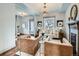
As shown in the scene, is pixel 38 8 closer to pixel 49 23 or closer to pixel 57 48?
pixel 49 23

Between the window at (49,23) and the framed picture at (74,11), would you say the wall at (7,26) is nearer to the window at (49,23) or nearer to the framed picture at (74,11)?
the window at (49,23)

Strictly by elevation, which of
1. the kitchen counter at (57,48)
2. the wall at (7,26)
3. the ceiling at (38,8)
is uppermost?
the ceiling at (38,8)

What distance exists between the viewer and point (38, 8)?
2385 millimetres

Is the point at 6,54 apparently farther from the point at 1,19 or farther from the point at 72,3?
the point at 72,3

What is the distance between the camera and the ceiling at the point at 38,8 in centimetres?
234

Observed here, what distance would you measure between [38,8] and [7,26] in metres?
0.69

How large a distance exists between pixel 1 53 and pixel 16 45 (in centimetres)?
31

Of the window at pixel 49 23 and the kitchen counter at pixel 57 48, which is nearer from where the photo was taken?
the kitchen counter at pixel 57 48

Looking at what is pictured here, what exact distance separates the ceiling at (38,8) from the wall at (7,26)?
166 mm

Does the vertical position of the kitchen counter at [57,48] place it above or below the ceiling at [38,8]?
below

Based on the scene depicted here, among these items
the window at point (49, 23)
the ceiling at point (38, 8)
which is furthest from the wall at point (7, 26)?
the window at point (49, 23)

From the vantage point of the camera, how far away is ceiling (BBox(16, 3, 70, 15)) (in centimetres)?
234

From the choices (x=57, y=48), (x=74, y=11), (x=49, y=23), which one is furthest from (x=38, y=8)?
(x=57, y=48)

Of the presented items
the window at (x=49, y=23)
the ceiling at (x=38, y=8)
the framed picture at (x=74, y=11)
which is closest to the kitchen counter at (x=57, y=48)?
the window at (x=49, y=23)
